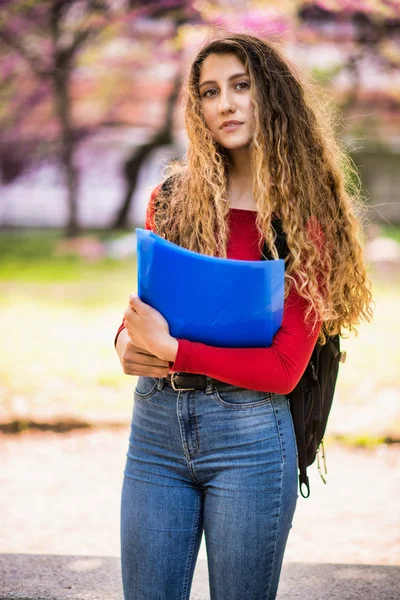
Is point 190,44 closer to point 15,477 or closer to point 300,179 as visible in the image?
point 15,477

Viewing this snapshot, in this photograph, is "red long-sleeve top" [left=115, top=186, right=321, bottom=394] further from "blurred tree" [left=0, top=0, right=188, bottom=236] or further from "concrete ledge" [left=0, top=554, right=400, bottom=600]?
"blurred tree" [left=0, top=0, right=188, bottom=236]

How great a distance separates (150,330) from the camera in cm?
159

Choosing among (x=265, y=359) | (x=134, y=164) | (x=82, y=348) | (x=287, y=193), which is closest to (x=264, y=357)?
(x=265, y=359)

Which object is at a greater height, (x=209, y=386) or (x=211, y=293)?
(x=211, y=293)

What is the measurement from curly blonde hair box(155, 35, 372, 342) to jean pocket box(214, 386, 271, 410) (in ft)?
0.75

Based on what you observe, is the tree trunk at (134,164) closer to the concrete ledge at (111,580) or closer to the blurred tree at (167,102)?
the blurred tree at (167,102)

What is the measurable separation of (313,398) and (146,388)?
431 mm

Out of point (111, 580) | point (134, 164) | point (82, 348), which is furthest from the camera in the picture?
point (134, 164)

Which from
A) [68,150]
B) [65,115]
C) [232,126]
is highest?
[65,115]

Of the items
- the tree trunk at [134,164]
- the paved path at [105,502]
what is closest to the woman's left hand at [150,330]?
the paved path at [105,502]

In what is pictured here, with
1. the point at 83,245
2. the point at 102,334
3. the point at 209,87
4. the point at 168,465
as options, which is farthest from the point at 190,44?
the point at 168,465

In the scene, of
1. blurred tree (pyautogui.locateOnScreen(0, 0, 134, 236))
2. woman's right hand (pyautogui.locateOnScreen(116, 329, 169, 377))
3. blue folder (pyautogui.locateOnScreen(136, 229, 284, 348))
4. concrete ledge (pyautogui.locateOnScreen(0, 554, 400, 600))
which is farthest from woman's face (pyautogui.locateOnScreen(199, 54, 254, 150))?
blurred tree (pyautogui.locateOnScreen(0, 0, 134, 236))

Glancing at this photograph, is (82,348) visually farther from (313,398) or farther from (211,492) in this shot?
(211,492)

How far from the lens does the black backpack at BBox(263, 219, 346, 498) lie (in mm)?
1776
